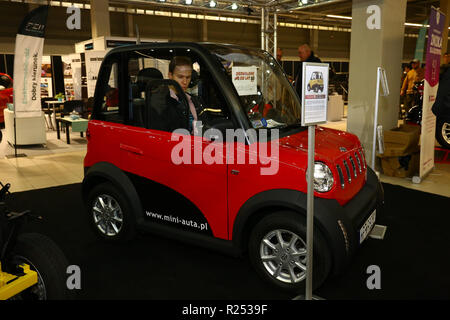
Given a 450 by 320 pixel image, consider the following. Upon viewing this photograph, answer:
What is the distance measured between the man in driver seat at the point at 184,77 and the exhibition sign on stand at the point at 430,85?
10.5 feet

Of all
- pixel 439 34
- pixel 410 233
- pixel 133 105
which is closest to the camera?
pixel 133 105

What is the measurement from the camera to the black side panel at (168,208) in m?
2.52

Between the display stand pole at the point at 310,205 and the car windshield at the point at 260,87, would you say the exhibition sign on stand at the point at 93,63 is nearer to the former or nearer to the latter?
the car windshield at the point at 260,87

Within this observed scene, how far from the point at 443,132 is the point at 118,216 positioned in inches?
208

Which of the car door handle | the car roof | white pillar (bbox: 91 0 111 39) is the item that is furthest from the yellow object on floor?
white pillar (bbox: 91 0 111 39)

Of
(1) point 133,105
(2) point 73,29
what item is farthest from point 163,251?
(2) point 73,29

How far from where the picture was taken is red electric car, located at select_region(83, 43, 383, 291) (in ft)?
7.23

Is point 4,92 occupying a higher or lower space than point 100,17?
lower

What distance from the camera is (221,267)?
2711 mm

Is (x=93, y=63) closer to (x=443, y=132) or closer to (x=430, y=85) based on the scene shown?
(x=430, y=85)

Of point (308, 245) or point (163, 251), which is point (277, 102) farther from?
point (163, 251)

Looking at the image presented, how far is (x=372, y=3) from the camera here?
527cm

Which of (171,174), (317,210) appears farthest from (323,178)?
(171,174)

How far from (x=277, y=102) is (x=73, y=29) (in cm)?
1556
